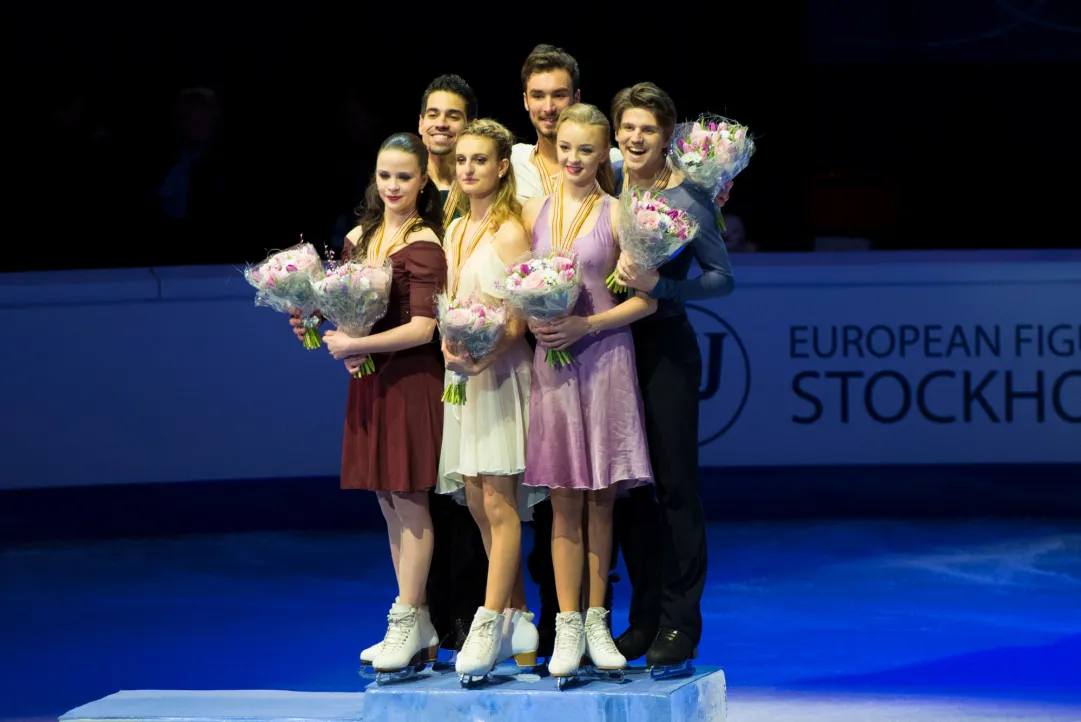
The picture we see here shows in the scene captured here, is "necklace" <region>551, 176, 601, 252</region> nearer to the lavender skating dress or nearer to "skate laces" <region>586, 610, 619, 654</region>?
the lavender skating dress

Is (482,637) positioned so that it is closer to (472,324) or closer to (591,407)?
(591,407)

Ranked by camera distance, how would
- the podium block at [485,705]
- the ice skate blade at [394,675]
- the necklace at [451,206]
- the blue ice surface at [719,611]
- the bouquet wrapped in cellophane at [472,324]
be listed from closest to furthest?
1. the bouquet wrapped in cellophane at [472,324]
2. the podium block at [485,705]
3. the ice skate blade at [394,675]
4. the necklace at [451,206]
5. the blue ice surface at [719,611]

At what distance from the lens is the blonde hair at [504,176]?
425 cm

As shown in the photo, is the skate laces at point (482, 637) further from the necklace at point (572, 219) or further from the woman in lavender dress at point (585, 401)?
the necklace at point (572, 219)

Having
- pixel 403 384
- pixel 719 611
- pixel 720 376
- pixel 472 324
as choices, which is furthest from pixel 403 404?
pixel 720 376

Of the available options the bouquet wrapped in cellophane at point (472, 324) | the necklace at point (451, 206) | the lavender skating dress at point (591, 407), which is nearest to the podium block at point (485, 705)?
the lavender skating dress at point (591, 407)

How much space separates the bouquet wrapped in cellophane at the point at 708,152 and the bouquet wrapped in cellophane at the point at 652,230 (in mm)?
165

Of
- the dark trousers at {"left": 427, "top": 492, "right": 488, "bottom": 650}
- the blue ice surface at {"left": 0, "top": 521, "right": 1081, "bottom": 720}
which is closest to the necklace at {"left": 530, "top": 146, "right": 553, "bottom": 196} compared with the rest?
the dark trousers at {"left": 427, "top": 492, "right": 488, "bottom": 650}

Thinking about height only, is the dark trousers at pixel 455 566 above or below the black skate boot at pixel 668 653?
above

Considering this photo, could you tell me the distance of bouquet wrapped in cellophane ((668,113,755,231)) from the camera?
4.20 metres

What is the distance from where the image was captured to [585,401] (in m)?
4.21

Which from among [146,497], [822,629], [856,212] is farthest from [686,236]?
[856,212]

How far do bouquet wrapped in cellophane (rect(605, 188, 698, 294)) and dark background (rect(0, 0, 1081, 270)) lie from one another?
5662 mm

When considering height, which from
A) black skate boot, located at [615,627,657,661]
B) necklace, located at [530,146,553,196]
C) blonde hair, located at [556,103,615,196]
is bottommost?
black skate boot, located at [615,627,657,661]
